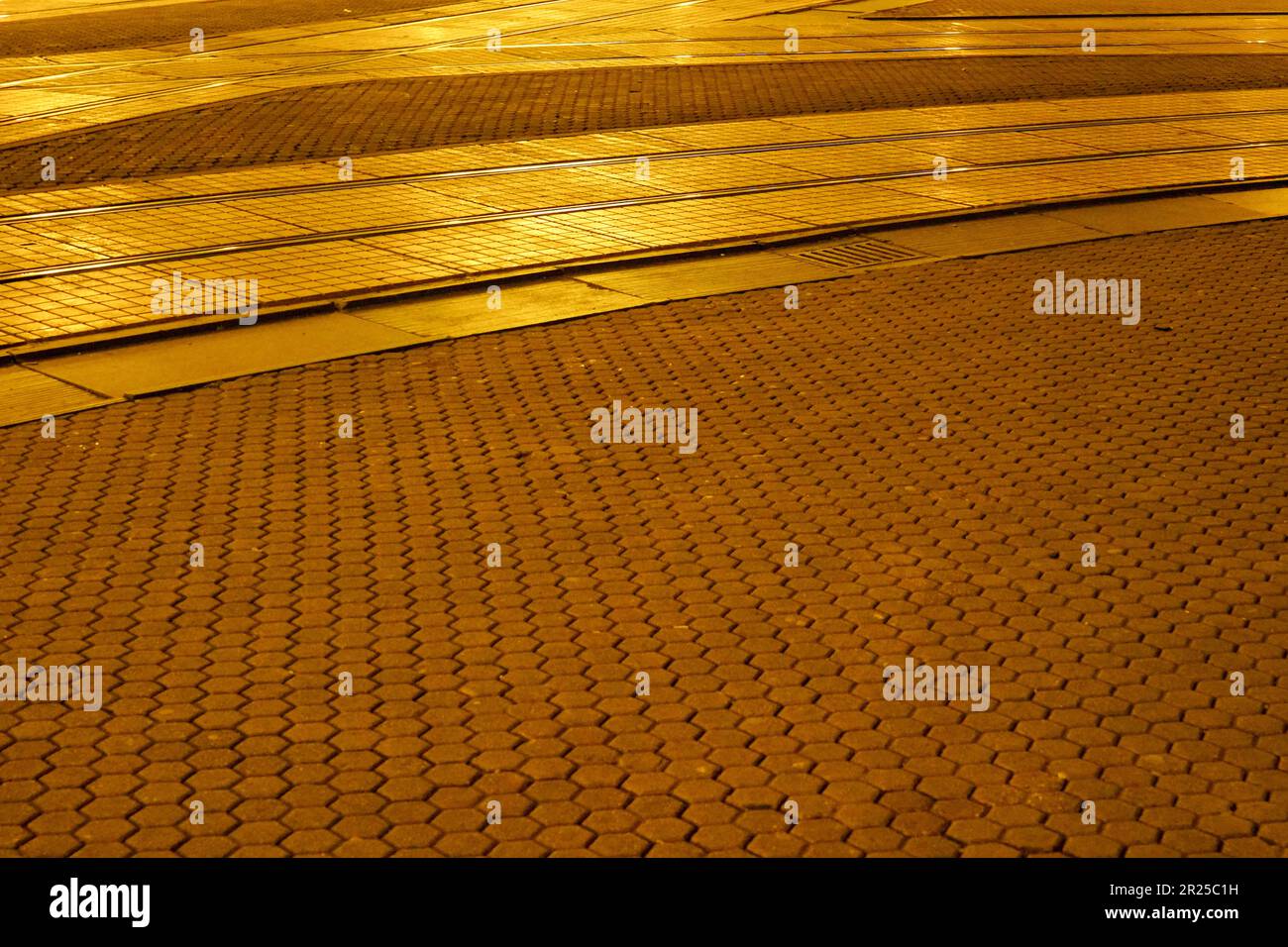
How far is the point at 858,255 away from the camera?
11.9 meters

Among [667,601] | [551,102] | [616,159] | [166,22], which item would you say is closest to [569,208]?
[616,159]

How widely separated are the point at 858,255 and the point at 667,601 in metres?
6.10

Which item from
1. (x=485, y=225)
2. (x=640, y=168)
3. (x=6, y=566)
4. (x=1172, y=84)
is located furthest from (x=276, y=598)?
(x=1172, y=84)

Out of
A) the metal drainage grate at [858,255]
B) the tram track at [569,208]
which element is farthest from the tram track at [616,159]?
the metal drainage grate at [858,255]

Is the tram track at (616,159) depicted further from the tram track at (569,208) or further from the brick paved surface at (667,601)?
the brick paved surface at (667,601)

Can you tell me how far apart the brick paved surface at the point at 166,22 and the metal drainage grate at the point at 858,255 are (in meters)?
11.5

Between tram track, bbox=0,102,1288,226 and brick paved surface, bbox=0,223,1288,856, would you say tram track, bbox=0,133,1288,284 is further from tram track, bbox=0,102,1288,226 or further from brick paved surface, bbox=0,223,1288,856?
brick paved surface, bbox=0,223,1288,856

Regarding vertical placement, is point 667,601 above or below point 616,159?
below

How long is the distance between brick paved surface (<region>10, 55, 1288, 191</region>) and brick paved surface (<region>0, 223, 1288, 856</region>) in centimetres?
561

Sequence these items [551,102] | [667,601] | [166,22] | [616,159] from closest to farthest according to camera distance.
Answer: [667,601] → [616,159] → [551,102] → [166,22]

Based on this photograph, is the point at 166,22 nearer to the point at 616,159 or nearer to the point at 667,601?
the point at 616,159

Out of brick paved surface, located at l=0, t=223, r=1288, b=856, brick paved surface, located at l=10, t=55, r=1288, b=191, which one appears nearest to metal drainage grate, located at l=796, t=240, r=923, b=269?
brick paved surface, located at l=0, t=223, r=1288, b=856

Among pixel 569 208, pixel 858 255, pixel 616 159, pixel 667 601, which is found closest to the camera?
pixel 667 601

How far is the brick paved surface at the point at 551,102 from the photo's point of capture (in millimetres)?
14094
